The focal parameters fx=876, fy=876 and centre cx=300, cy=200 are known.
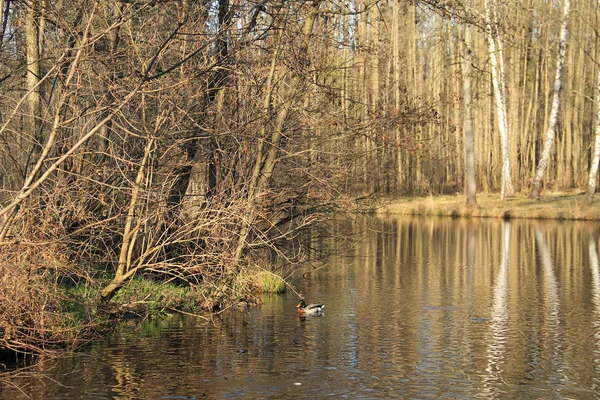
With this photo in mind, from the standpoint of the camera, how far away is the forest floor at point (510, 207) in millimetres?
37344

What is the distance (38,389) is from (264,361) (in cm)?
315

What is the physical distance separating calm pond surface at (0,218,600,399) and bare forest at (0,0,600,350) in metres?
1.03

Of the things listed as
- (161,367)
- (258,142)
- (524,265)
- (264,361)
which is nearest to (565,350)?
(264,361)

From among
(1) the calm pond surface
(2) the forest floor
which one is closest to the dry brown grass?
(1) the calm pond surface

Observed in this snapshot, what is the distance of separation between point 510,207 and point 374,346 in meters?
28.0

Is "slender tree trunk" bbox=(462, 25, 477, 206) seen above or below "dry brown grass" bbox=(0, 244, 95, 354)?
above

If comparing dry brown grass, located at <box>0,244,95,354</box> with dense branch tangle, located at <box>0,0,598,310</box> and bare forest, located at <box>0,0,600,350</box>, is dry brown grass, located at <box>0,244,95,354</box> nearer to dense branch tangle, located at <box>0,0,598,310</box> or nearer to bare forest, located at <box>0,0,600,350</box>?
bare forest, located at <box>0,0,600,350</box>

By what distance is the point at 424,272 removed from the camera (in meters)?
22.0

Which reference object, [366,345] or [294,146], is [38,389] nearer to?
[366,345]

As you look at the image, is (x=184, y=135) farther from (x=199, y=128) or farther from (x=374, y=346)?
(x=374, y=346)

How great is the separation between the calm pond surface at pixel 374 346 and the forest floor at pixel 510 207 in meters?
15.9

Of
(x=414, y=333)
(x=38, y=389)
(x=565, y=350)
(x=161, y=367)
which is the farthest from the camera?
(x=414, y=333)

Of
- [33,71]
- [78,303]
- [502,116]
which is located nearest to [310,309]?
[78,303]

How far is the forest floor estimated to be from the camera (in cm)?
3734
